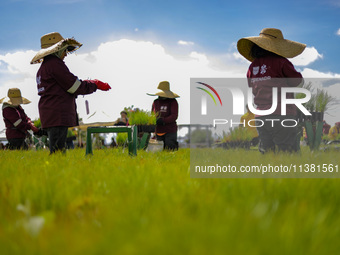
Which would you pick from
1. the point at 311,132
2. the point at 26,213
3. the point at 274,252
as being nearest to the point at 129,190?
the point at 26,213

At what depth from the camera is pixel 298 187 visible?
1774 mm

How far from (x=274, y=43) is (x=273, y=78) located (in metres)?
0.49

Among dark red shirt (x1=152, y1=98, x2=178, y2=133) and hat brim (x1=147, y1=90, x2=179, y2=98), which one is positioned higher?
hat brim (x1=147, y1=90, x2=179, y2=98)

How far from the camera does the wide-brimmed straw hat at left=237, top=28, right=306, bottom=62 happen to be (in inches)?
147

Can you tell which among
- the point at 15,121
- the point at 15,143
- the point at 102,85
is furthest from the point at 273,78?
the point at 15,143

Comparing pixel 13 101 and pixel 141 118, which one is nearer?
pixel 141 118

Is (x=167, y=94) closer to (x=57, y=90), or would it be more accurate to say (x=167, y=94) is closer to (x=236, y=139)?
(x=236, y=139)

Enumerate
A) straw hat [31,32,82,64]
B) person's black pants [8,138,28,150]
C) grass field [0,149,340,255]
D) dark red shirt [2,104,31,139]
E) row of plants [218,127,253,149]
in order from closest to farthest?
grass field [0,149,340,255]
straw hat [31,32,82,64]
row of plants [218,127,253,149]
dark red shirt [2,104,31,139]
person's black pants [8,138,28,150]

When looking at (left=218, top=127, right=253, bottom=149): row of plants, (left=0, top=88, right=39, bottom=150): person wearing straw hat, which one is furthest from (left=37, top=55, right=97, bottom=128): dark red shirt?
(left=0, top=88, right=39, bottom=150): person wearing straw hat

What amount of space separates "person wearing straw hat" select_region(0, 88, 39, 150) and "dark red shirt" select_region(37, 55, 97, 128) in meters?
2.54

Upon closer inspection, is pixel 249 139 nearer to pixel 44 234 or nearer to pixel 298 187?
pixel 298 187

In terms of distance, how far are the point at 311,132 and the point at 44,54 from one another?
3.88 metres

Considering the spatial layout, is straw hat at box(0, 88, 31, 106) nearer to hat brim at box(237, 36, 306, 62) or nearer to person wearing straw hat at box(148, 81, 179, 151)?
person wearing straw hat at box(148, 81, 179, 151)

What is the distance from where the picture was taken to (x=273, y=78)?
3.67m
